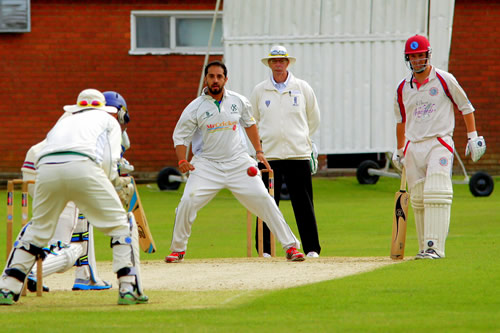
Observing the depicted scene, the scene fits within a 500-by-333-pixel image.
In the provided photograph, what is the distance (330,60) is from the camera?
59.1 feet

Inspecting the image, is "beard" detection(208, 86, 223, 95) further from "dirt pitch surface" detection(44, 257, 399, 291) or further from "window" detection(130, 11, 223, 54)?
"window" detection(130, 11, 223, 54)

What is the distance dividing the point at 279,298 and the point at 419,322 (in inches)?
55.9

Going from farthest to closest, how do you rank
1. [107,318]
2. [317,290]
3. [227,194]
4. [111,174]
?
[227,194], [317,290], [111,174], [107,318]

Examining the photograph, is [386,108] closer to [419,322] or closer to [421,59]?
[421,59]

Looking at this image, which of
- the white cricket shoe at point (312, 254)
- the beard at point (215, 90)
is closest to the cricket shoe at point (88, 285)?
the beard at point (215, 90)

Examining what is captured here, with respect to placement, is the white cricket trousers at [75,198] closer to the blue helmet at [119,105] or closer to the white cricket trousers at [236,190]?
the blue helmet at [119,105]

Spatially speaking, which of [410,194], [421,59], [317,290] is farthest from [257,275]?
[421,59]

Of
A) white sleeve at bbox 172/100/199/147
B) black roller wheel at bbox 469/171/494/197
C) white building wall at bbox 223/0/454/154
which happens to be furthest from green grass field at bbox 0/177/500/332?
white building wall at bbox 223/0/454/154

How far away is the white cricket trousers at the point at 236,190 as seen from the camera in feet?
31.4

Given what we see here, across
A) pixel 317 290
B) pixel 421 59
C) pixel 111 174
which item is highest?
pixel 421 59

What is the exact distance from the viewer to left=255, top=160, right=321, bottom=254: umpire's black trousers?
34.3 feet

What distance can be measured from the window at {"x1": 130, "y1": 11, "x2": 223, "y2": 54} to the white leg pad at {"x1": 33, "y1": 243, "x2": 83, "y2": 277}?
513 inches

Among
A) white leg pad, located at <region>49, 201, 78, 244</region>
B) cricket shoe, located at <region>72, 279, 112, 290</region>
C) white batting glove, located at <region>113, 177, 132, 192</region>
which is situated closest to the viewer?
white batting glove, located at <region>113, 177, 132, 192</region>

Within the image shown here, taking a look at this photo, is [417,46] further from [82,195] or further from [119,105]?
[82,195]
